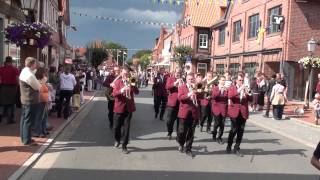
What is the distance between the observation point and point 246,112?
11.4m

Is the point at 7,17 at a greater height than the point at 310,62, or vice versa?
the point at 7,17

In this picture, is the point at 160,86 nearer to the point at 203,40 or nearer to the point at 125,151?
the point at 125,151

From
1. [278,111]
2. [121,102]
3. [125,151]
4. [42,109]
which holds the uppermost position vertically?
[121,102]

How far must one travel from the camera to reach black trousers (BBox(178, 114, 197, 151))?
36.7ft

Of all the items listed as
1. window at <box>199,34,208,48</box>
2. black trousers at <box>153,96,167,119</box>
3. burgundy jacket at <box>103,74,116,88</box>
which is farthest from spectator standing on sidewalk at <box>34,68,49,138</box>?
window at <box>199,34,208,48</box>

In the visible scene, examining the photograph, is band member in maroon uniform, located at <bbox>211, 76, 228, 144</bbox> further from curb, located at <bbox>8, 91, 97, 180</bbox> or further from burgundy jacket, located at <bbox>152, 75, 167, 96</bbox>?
burgundy jacket, located at <bbox>152, 75, 167, 96</bbox>

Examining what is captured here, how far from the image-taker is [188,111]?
439 inches

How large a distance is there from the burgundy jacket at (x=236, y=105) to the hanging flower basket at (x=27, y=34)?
6.84 m

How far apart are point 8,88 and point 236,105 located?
6836 millimetres

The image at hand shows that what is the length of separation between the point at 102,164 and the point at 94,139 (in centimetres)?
333

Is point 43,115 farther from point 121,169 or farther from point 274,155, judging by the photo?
point 274,155

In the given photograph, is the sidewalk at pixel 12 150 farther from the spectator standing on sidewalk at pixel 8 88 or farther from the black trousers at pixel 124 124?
the black trousers at pixel 124 124

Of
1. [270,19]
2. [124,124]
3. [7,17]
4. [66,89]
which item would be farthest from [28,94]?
[270,19]

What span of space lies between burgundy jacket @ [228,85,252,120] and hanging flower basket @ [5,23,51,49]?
6.84m
